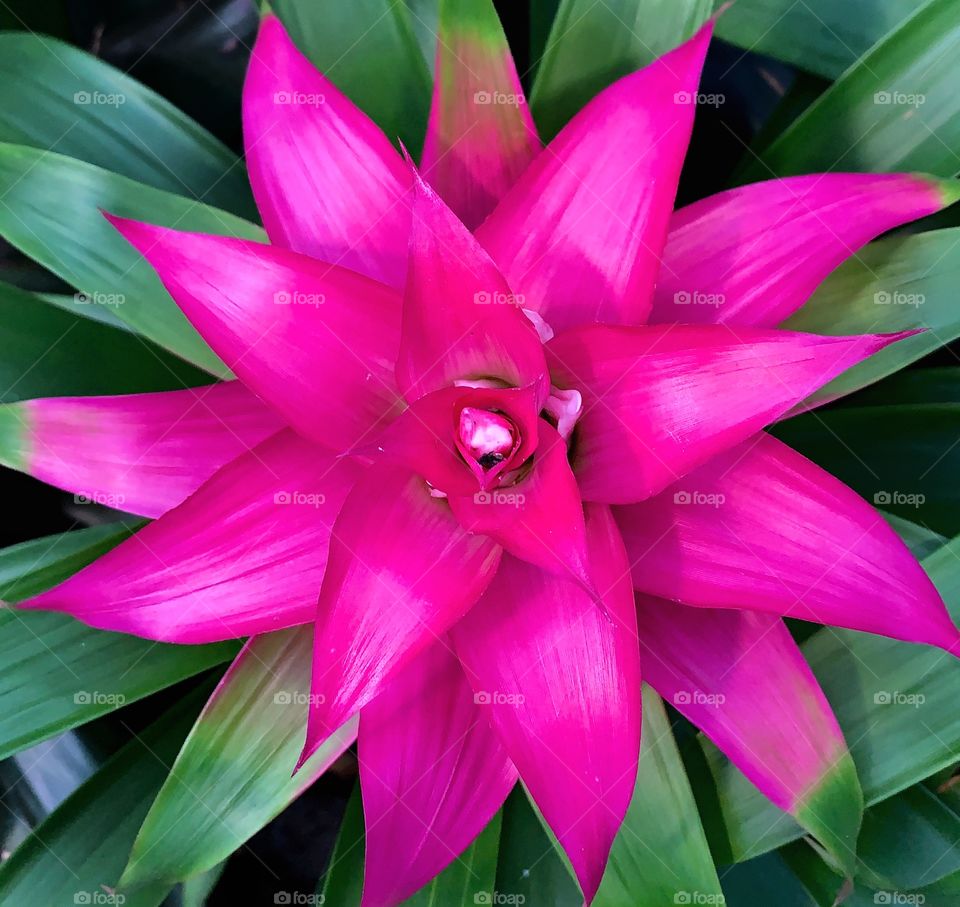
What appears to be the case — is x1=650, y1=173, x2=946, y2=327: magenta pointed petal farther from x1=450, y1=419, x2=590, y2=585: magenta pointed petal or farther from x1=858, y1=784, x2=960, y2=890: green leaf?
x1=858, y1=784, x2=960, y2=890: green leaf

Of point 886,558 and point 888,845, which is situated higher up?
point 886,558

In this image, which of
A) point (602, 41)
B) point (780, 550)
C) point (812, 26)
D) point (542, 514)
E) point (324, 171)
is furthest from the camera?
point (812, 26)

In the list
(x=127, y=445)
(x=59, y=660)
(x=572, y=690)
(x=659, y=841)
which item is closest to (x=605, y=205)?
(x=572, y=690)

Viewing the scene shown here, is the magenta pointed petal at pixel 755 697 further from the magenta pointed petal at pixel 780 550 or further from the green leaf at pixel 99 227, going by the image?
the green leaf at pixel 99 227

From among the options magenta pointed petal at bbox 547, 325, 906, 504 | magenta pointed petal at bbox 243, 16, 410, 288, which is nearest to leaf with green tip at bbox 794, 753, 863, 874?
magenta pointed petal at bbox 547, 325, 906, 504

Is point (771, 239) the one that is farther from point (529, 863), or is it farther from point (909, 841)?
point (529, 863)

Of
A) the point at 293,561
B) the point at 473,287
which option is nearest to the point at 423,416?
the point at 473,287

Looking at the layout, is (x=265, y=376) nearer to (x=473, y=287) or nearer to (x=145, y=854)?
(x=473, y=287)
